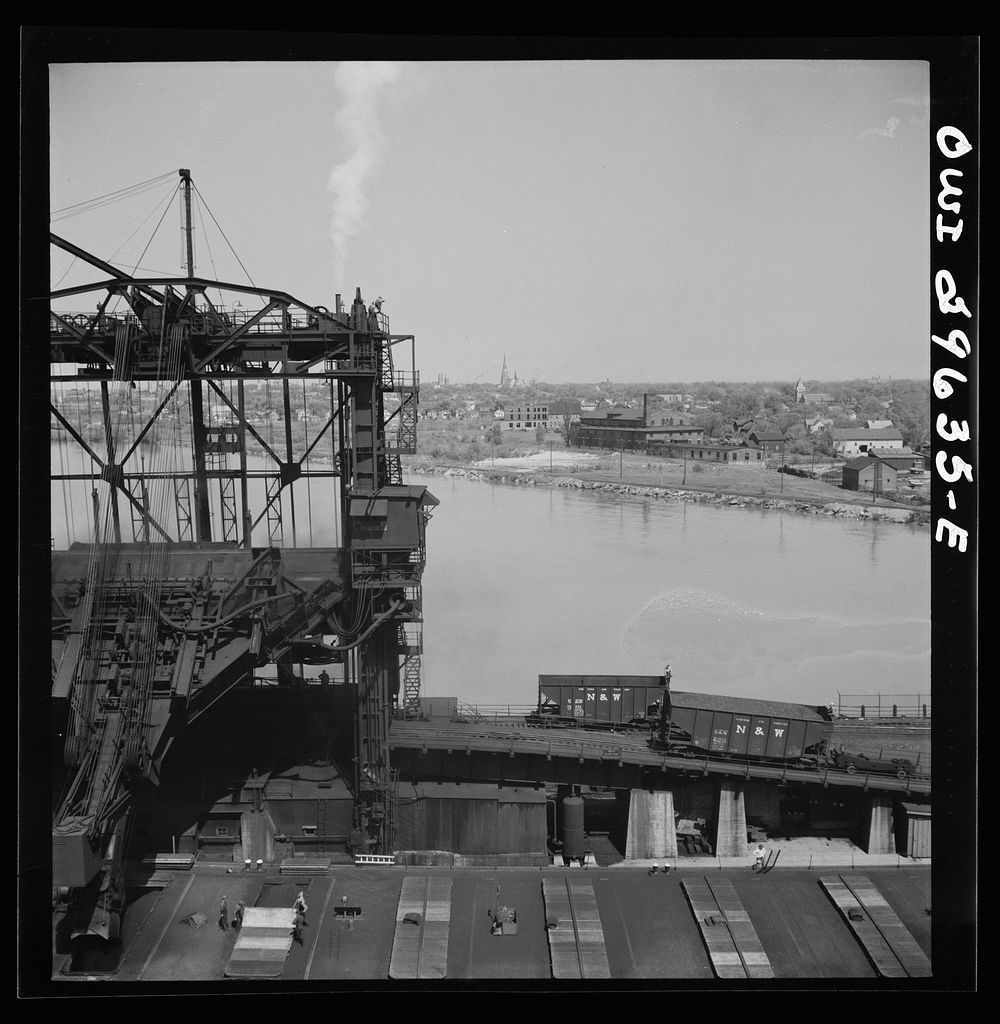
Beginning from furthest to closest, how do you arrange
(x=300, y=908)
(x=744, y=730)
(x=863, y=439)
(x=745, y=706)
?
1. (x=863, y=439)
2. (x=745, y=706)
3. (x=744, y=730)
4. (x=300, y=908)

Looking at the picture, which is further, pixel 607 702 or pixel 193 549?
pixel 607 702

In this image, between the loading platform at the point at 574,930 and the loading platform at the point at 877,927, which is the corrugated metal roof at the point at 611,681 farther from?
the loading platform at the point at 877,927

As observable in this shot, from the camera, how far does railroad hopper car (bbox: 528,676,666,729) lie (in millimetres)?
20172

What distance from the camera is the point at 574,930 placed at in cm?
1514

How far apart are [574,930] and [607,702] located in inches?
228

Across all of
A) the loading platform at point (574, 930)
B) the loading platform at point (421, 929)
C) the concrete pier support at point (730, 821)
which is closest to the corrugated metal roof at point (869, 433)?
the concrete pier support at point (730, 821)

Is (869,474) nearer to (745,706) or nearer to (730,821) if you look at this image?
(745,706)

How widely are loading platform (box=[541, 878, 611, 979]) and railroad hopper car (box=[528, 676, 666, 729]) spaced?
428 cm

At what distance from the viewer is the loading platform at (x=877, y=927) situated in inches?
576

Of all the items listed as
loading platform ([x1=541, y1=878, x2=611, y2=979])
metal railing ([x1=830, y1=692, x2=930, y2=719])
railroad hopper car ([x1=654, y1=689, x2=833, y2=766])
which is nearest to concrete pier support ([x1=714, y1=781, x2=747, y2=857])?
railroad hopper car ([x1=654, y1=689, x2=833, y2=766])

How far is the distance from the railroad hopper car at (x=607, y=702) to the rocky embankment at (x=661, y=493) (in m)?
5.21

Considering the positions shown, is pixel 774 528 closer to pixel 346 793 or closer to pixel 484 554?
pixel 484 554

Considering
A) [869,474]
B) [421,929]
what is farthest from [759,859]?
[869,474]
